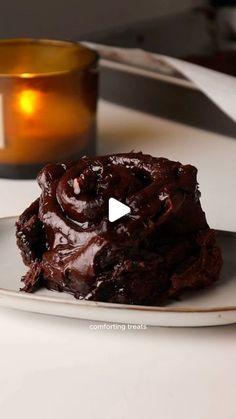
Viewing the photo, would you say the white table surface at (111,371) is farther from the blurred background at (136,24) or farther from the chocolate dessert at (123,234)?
the blurred background at (136,24)

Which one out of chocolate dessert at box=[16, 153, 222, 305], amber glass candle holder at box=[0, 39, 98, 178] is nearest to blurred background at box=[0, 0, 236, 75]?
amber glass candle holder at box=[0, 39, 98, 178]

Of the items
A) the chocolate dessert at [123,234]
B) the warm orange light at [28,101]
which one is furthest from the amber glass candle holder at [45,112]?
the chocolate dessert at [123,234]

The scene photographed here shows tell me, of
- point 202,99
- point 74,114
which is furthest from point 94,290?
point 202,99

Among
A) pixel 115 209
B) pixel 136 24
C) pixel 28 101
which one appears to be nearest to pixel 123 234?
pixel 115 209

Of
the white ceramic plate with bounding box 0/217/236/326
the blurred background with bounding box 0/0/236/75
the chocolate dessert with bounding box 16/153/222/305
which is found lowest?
the blurred background with bounding box 0/0/236/75

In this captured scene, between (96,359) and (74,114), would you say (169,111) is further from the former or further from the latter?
(96,359)

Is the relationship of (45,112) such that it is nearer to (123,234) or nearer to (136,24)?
(123,234)

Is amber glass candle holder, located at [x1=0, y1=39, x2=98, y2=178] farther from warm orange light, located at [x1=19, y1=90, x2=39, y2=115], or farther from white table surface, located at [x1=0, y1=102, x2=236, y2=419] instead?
white table surface, located at [x1=0, y1=102, x2=236, y2=419]
